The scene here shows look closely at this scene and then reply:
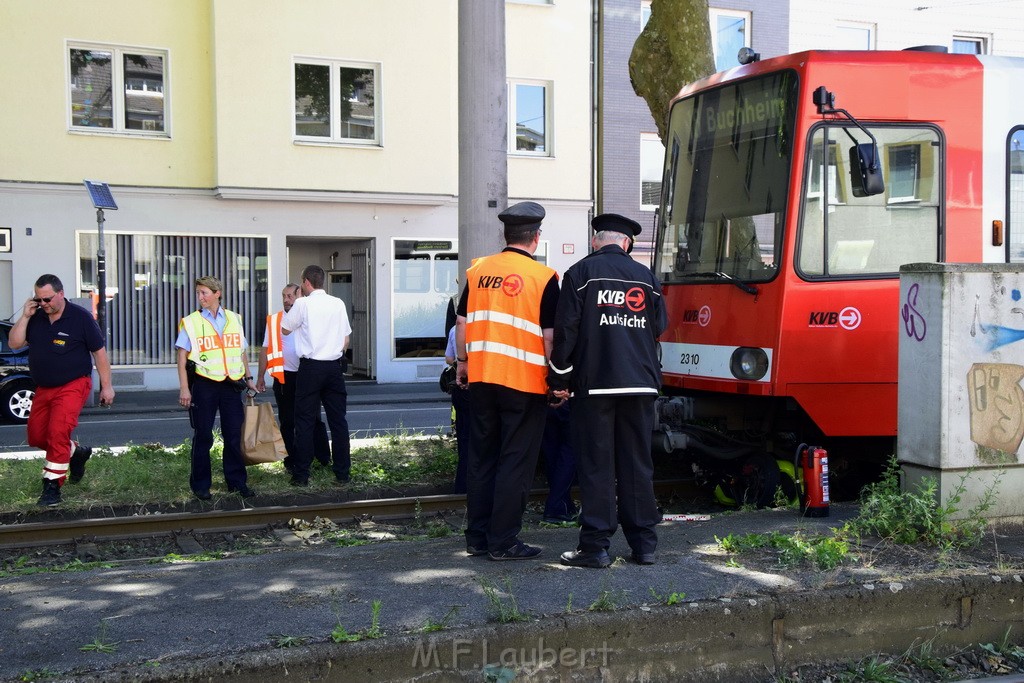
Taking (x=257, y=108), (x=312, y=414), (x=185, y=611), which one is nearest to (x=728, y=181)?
(x=312, y=414)

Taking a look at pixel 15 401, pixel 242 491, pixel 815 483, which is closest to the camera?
pixel 815 483

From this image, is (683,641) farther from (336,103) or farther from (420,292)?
(420,292)

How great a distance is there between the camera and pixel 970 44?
26625mm

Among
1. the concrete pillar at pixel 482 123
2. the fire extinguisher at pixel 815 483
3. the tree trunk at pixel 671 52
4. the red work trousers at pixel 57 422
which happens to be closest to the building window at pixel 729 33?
the tree trunk at pixel 671 52

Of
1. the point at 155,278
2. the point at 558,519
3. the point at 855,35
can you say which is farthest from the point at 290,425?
the point at 855,35

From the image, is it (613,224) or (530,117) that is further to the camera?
A: (530,117)

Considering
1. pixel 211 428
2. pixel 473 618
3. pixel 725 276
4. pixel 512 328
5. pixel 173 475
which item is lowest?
pixel 173 475

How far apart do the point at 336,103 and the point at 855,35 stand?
1239 cm

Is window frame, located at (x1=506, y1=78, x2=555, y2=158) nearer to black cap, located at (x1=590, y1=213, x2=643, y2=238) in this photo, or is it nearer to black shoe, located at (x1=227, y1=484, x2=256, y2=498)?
black shoe, located at (x1=227, y1=484, x2=256, y2=498)

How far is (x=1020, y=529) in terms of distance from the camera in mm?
6398

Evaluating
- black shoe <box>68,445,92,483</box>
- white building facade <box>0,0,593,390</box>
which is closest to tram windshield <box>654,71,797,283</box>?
black shoe <box>68,445,92,483</box>

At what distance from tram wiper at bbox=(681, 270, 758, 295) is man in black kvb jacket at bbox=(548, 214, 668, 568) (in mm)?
2025

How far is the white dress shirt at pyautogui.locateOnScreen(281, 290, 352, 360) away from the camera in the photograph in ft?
30.0

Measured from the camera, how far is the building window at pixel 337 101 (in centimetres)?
2069
